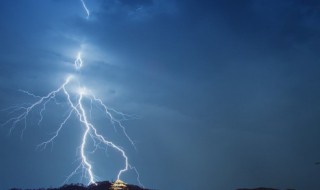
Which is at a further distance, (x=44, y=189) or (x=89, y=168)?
(x=89, y=168)

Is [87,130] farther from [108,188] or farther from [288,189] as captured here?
[288,189]

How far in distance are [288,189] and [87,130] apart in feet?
59.5

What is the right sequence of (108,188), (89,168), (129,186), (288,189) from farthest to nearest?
(89,168), (288,189), (129,186), (108,188)

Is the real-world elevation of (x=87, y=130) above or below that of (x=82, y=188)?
above

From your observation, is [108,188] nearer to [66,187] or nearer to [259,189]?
[66,187]

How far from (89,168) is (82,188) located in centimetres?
694

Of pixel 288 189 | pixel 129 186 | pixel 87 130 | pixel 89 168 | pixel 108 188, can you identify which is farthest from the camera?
pixel 87 130

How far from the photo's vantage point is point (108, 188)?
23.9m

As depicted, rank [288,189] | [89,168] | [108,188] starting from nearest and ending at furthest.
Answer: [108,188]
[288,189]
[89,168]

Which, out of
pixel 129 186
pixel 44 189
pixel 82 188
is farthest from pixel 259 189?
pixel 44 189

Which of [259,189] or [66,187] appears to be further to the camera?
[259,189]

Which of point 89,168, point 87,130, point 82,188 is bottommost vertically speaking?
point 82,188

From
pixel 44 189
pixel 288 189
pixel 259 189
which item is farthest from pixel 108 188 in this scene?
pixel 288 189

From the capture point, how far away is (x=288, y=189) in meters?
28.1
